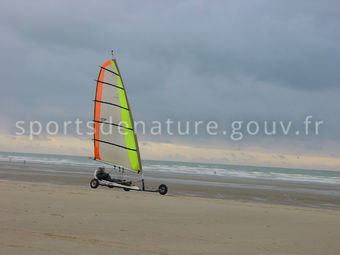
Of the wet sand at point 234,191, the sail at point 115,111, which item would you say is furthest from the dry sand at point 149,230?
the wet sand at point 234,191

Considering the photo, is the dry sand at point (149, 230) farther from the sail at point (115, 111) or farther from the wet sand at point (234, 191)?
the wet sand at point (234, 191)

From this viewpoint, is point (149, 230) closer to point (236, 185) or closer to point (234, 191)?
point (234, 191)

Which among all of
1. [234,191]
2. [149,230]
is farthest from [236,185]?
[149,230]

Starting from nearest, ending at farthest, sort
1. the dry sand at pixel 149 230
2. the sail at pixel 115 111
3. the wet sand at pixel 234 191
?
the dry sand at pixel 149 230 < the sail at pixel 115 111 < the wet sand at pixel 234 191

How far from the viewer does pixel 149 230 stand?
850 centimetres

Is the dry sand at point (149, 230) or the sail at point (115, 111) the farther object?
the sail at point (115, 111)

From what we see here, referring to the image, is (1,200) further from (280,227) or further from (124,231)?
(280,227)

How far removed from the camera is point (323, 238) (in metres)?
8.91

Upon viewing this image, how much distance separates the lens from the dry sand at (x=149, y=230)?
6750mm

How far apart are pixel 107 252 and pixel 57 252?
78cm

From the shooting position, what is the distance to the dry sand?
22.1ft

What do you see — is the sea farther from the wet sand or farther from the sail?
the sail

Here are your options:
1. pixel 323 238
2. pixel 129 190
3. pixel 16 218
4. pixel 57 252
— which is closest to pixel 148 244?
pixel 57 252

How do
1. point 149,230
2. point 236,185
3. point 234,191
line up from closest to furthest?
1. point 149,230
2. point 234,191
3. point 236,185
